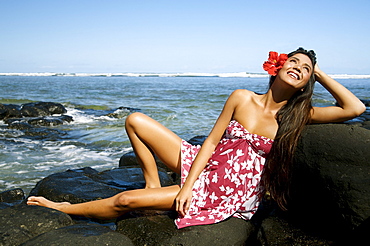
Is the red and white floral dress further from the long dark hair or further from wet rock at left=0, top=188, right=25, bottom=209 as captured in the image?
wet rock at left=0, top=188, right=25, bottom=209

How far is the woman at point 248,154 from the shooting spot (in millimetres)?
3389

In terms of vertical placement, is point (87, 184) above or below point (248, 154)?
below

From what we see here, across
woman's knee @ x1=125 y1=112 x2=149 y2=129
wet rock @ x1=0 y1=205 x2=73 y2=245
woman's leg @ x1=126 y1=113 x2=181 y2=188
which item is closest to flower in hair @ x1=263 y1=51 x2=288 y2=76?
woman's leg @ x1=126 y1=113 x2=181 y2=188

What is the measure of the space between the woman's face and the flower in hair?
88 millimetres

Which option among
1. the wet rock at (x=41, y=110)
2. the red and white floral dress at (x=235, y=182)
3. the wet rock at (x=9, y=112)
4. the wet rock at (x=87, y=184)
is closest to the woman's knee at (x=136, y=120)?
the red and white floral dress at (x=235, y=182)

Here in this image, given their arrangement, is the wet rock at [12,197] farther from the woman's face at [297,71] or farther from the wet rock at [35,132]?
the wet rock at [35,132]

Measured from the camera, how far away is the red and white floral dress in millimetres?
3475

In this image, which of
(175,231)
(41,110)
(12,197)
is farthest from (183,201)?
(41,110)

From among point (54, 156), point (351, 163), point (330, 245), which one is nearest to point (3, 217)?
point (330, 245)

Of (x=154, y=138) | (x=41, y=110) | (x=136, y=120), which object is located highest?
(x=136, y=120)

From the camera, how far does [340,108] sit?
3.45m

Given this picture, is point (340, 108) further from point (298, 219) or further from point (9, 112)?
point (9, 112)

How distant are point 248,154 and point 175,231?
1.06 meters

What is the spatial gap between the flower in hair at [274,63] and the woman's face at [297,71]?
0.09m
